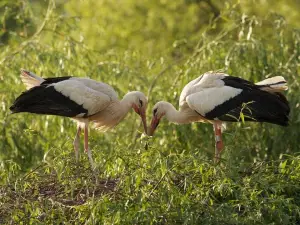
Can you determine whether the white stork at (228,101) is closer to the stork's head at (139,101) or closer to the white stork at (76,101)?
the stork's head at (139,101)

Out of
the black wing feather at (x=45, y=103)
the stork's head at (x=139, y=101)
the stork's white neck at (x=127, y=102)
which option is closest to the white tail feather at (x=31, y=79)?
the black wing feather at (x=45, y=103)

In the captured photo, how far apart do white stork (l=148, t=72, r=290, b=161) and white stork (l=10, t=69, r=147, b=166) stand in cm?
54

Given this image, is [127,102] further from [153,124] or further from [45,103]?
[45,103]

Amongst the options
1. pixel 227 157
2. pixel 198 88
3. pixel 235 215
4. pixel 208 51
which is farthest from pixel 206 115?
pixel 235 215

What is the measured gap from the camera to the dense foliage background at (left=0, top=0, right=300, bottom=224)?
784cm

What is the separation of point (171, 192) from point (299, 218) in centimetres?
137

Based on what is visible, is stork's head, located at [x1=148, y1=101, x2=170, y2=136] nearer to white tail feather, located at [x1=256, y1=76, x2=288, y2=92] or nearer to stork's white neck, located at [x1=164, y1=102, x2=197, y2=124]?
stork's white neck, located at [x1=164, y1=102, x2=197, y2=124]

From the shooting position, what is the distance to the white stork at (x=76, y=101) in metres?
10.8

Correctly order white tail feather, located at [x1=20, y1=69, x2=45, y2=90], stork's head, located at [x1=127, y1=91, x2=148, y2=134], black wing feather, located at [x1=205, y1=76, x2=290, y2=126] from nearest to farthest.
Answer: black wing feather, located at [x1=205, y1=76, x2=290, y2=126]
white tail feather, located at [x1=20, y1=69, x2=45, y2=90]
stork's head, located at [x1=127, y1=91, x2=148, y2=134]

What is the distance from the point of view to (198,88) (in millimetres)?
11438

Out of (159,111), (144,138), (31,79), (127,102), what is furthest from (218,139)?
(144,138)

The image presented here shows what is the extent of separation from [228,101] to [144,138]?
7.85 ft

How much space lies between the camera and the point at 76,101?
36.6 feet

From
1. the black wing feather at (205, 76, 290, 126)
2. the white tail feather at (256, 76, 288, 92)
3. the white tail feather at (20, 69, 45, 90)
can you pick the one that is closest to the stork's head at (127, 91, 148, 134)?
the black wing feather at (205, 76, 290, 126)
